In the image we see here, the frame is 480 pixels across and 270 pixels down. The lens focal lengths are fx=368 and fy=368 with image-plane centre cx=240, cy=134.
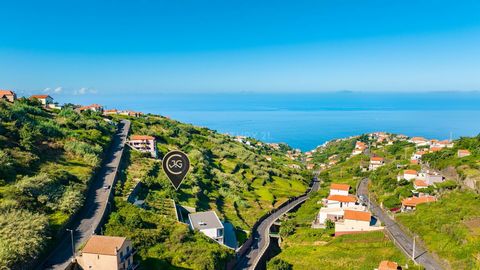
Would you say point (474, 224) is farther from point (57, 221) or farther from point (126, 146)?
point (126, 146)

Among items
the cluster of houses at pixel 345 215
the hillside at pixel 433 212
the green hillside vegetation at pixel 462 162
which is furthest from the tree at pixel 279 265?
the green hillside vegetation at pixel 462 162

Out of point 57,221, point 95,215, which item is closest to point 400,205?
point 95,215

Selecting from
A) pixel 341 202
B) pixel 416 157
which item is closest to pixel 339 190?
pixel 341 202

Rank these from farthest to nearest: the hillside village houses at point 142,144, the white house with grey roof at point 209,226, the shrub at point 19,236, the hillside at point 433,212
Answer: the hillside village houses at point 142,144 < the white house with grey roof at point 209,226 < the hillside at point 433,212 < the shrub at point 19,236

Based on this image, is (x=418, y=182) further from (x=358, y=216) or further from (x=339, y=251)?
(x=339, y=251)

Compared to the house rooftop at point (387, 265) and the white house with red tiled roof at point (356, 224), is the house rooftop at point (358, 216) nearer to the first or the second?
the white house with red tiled roof at point (356, 224)
